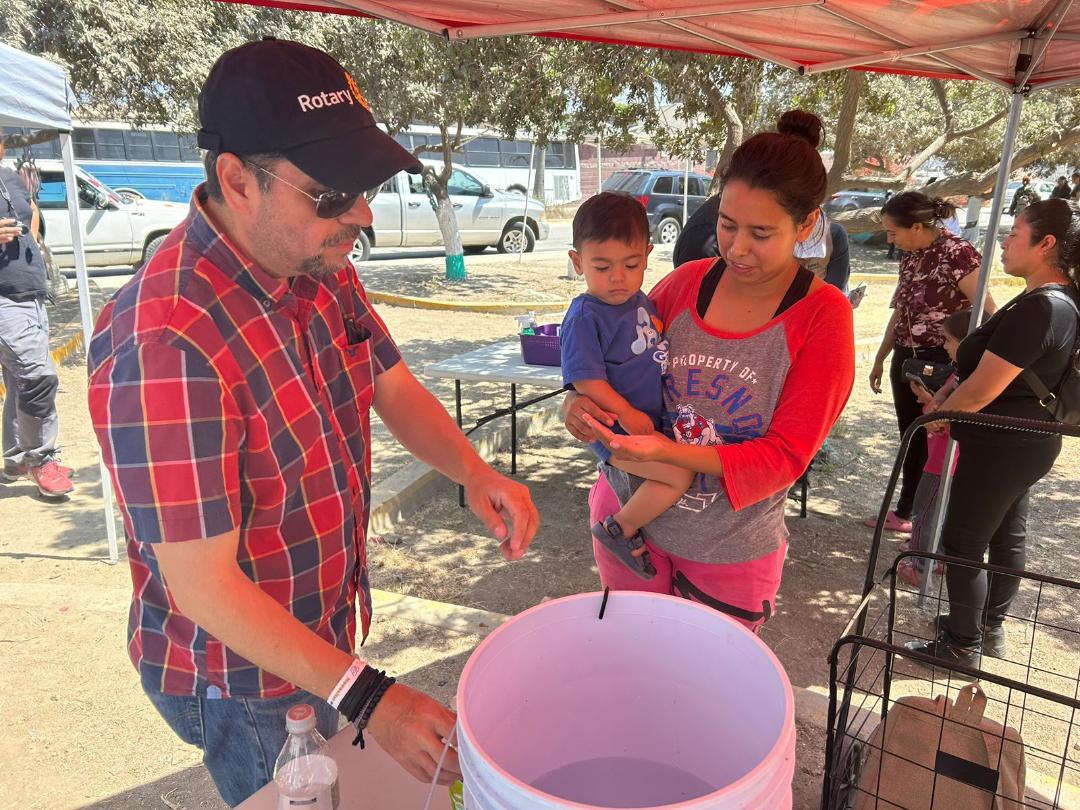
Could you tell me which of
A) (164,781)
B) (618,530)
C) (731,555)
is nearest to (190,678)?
(618,530)

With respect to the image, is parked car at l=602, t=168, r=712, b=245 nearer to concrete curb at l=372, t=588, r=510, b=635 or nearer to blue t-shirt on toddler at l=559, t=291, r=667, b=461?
concrete curb at l=372, t=588, r=510, b=635

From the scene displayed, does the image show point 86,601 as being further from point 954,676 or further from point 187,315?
point 954,676

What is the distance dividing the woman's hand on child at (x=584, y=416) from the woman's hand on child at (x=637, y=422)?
3 cm

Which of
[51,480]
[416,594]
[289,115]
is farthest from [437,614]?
[51,480]

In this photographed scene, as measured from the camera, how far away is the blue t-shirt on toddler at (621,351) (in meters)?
1.87

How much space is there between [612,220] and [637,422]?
590 millimetres

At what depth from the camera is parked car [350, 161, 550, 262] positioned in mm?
16484

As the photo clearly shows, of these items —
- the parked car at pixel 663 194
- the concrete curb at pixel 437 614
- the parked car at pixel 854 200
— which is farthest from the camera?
the parked car at pixel 663 194

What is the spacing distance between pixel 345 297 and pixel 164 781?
6.76 ft

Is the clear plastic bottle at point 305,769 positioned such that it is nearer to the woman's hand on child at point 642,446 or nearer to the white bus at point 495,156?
the woman's hand on child at point 642,446

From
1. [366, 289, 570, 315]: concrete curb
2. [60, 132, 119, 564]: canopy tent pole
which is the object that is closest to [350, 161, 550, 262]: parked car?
[366, 289, 570, 315]: concrete curb

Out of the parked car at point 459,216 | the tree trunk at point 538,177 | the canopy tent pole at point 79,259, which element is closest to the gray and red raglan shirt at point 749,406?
the canopy tent pole at point 79,259

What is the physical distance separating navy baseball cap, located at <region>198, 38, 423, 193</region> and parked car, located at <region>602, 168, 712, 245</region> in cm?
1841

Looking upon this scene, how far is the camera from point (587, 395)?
1930 millimetres
